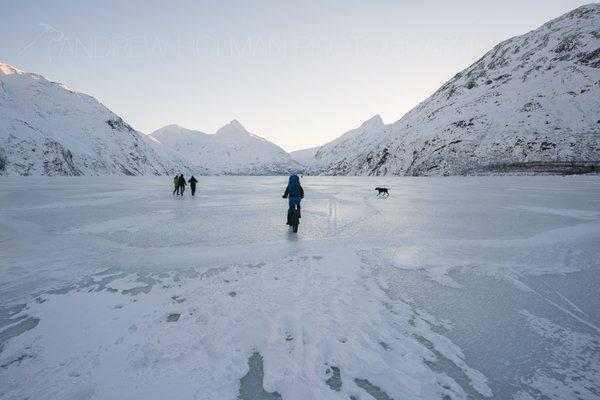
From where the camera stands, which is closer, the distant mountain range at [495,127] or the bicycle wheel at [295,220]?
the bicycle wheel at [295,220]

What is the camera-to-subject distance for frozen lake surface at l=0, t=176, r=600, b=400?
307cm

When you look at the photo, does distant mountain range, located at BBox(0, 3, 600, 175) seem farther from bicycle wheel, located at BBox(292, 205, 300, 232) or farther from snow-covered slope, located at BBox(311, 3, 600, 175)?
bicycle wheel, located at BBox(292, 205, 300, 232)

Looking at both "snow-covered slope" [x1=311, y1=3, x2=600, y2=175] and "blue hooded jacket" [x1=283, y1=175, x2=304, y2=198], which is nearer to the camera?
"blue hooded jacket" [x1=283, y1=175, x2=304, y2=198]

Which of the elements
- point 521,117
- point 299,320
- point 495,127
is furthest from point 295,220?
point 521,117

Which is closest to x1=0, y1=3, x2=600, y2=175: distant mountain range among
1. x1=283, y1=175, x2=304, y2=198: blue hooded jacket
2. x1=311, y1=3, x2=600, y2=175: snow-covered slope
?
x1=311, y1=3, x2=600, y2=175: snow-covered slope

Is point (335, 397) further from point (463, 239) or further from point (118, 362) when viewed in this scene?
point (463, 239)

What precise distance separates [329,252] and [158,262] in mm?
3944

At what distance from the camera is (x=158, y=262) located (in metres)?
7.18

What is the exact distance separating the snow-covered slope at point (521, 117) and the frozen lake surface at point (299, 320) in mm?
122675

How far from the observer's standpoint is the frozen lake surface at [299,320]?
307 cm

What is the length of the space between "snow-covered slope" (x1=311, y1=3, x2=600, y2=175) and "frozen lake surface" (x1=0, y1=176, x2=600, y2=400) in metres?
123

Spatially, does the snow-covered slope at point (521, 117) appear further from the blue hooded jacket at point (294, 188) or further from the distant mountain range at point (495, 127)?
the blue hooded jacket at point (294, 188)

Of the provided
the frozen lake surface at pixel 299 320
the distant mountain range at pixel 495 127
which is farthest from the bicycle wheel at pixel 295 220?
the distant mountain range at pixel 495 127

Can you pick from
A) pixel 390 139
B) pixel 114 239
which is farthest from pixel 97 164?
pixel 114 239
